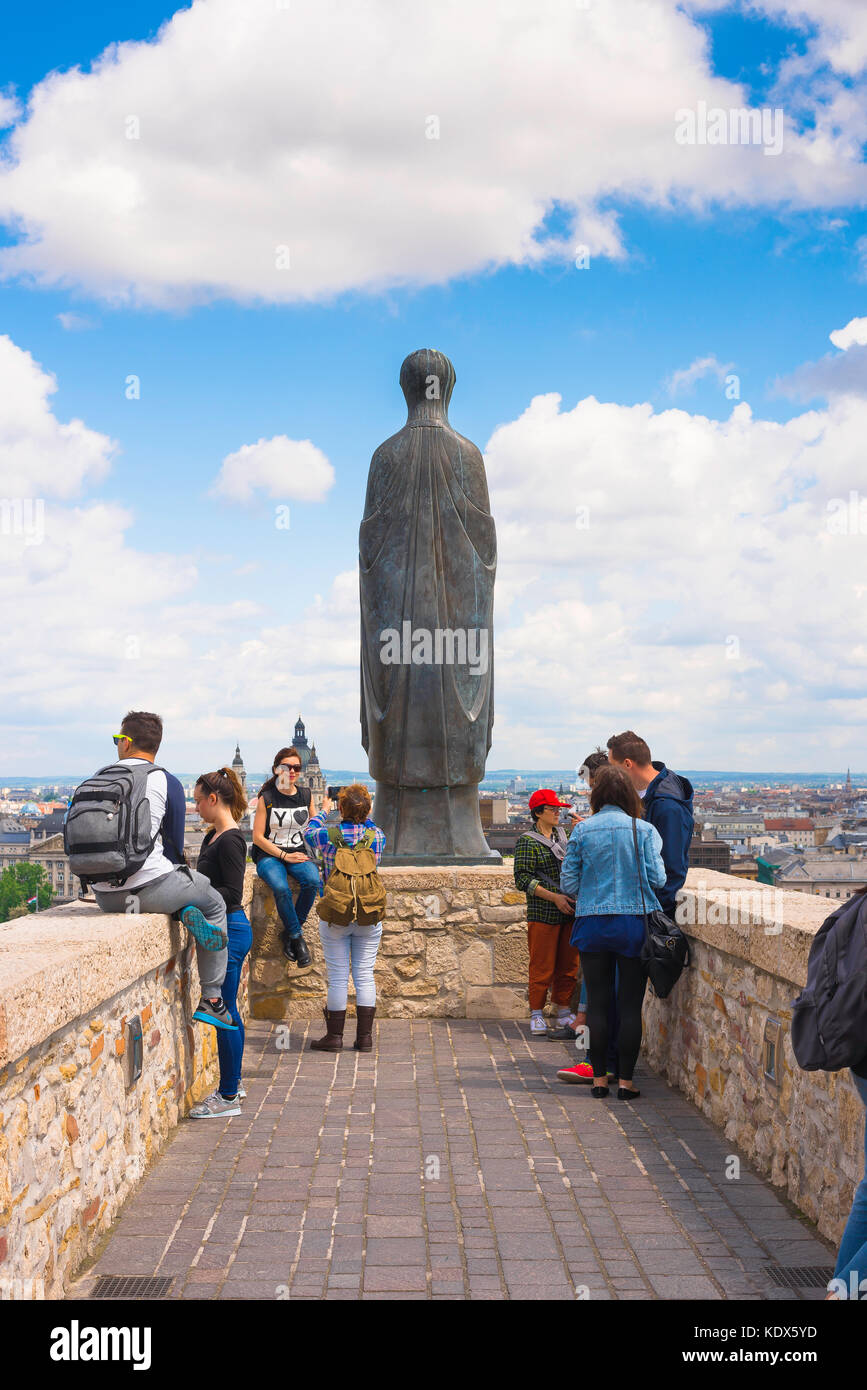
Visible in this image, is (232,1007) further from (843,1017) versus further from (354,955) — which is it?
(843,1017)

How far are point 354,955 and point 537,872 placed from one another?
1188 mm

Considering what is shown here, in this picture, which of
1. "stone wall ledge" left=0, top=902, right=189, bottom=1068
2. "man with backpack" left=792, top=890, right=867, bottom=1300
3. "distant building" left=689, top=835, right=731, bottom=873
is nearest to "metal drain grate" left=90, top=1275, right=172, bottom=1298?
"stone wall ledge" left=0, top=902, right=189, bottom=1068

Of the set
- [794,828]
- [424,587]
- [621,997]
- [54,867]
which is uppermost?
[424,587]

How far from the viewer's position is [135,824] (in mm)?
4586

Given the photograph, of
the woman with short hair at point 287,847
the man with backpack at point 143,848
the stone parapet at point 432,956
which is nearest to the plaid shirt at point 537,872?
the stone parapet at point 432,956

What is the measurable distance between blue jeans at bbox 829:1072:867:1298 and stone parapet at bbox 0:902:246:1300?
2.05 meters

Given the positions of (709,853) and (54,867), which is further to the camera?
(54,867)

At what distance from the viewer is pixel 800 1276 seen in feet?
11.6

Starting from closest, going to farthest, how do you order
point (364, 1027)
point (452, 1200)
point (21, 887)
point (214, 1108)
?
point (452, 1200) → point (214, 1108) → point (364, 1027) → point (21, 887)

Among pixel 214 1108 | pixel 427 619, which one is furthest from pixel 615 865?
pixel 427 619

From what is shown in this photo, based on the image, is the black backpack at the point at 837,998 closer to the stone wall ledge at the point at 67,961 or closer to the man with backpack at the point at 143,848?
the stone wall ledge at the point at 67,961

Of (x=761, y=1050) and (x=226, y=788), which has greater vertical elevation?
(x=226, y=788)

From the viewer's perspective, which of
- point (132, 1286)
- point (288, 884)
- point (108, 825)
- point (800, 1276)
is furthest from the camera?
point (288, 884)
